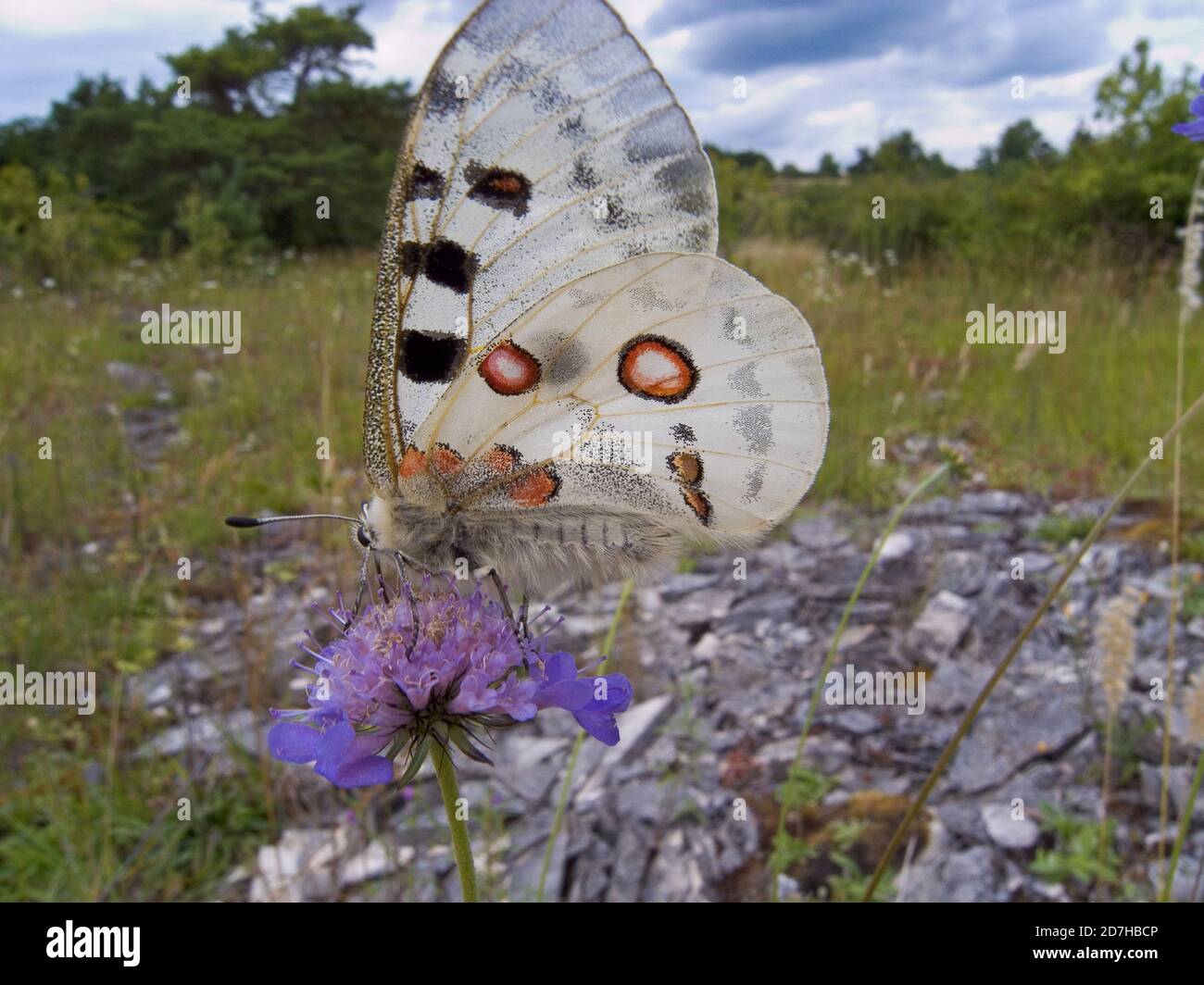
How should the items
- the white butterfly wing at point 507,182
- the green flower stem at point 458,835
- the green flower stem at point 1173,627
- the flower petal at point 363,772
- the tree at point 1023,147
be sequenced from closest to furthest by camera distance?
the green flower stem at point 458,835 → the flower petal at point 363,772 → the white butterfly wing at point 507,182 → the green flower stem at point 1173,627 → the tree at point 1023,147

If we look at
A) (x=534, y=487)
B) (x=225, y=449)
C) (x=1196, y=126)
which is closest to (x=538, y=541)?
(x=534, y=487)

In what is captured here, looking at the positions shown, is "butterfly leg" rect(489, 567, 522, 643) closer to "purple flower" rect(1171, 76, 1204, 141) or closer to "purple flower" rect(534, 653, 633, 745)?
"purple flower" rect(534, 653, 633, 745)

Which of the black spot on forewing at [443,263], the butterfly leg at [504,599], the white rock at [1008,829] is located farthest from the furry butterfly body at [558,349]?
the white rock at [1008,829]

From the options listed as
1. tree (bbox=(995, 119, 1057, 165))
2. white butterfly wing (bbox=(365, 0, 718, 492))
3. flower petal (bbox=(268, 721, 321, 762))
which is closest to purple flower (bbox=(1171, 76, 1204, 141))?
white butterfly wing (bbox=(365, 0, 718, 492))

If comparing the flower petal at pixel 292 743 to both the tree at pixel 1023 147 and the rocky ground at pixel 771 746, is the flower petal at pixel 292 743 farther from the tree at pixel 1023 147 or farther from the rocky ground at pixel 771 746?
the tree at pixel 1023 147

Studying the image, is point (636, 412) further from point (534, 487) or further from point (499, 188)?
point (499, 188)
